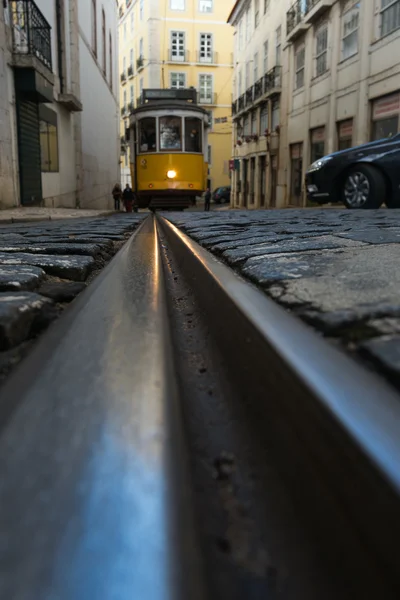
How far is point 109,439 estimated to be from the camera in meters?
0.69

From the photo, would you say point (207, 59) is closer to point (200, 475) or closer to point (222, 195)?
point (222, 195)

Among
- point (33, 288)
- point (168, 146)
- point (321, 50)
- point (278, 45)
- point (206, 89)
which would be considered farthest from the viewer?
point (206, 89)

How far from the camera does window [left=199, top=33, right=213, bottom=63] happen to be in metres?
46.1

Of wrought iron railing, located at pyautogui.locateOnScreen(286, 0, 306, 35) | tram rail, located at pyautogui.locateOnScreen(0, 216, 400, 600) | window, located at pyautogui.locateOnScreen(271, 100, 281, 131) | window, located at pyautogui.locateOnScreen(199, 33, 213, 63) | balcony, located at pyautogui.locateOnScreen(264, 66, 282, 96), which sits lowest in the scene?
tram rail, located at pyautogui.locateOnScreen(0, 216, 400, 600)

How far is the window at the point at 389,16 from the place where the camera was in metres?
15.1

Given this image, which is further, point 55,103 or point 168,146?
point 55,103

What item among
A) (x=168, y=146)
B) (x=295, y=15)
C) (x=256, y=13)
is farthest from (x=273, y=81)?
(x=168, y=146)

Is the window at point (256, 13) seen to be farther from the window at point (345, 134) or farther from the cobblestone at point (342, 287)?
the cobblestone at point (342, 287)

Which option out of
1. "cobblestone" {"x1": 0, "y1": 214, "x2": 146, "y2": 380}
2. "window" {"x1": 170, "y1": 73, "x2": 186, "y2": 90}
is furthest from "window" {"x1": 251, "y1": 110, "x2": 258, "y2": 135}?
"cobblestone" {"x1": 0, "y1": 214, "x2": 146, "y2": 380}

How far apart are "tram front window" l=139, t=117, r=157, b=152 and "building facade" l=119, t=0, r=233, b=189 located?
28.5m

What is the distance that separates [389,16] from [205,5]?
34.2 m

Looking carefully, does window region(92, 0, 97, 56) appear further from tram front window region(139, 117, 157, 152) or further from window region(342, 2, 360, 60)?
window region(342, 2, 360, 60)

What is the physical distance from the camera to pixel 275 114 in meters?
27.8

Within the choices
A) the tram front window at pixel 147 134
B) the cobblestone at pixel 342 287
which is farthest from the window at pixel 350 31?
the cobblestone at pixel 342 287
